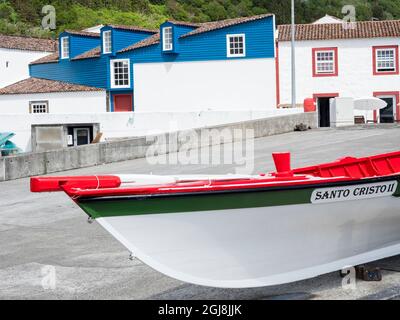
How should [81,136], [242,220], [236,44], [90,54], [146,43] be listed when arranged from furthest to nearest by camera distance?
1. [90,54]
2. [146,43]
3. [236,44]
4. [81,136]
5. [242,220]

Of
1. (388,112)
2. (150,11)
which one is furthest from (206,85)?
(150,11)

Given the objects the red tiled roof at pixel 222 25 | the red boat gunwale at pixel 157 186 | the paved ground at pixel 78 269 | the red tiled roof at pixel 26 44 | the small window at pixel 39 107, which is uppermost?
the red tiled roof at pixel 26 44

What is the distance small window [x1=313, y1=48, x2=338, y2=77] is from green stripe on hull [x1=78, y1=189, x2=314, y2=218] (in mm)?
35786

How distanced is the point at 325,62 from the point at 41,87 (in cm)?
1976

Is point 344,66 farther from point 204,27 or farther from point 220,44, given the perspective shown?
point 204,27

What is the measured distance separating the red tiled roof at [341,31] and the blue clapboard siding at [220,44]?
1089 mm

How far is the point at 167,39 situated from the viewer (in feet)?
144

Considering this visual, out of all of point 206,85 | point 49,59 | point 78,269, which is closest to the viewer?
point 78,269

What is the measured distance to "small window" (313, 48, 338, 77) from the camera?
41781 mm

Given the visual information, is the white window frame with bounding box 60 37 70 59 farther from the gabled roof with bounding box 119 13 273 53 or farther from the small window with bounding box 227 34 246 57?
the small window with bounding box 227 34 246 57

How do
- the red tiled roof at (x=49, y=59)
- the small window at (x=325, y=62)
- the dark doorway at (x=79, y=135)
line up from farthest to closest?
the red tiled roof at (x=49, y=59) < the small window at (x=325, y=62) < the dark doorway at (x=79, y=135)

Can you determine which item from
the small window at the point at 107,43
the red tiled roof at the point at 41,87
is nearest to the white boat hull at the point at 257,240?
the red tiled roof at the point at 41,87

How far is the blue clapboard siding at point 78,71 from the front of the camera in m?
46.6

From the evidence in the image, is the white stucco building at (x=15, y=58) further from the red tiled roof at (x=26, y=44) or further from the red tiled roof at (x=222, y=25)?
the red tiled roof at (x=222, y=25)
